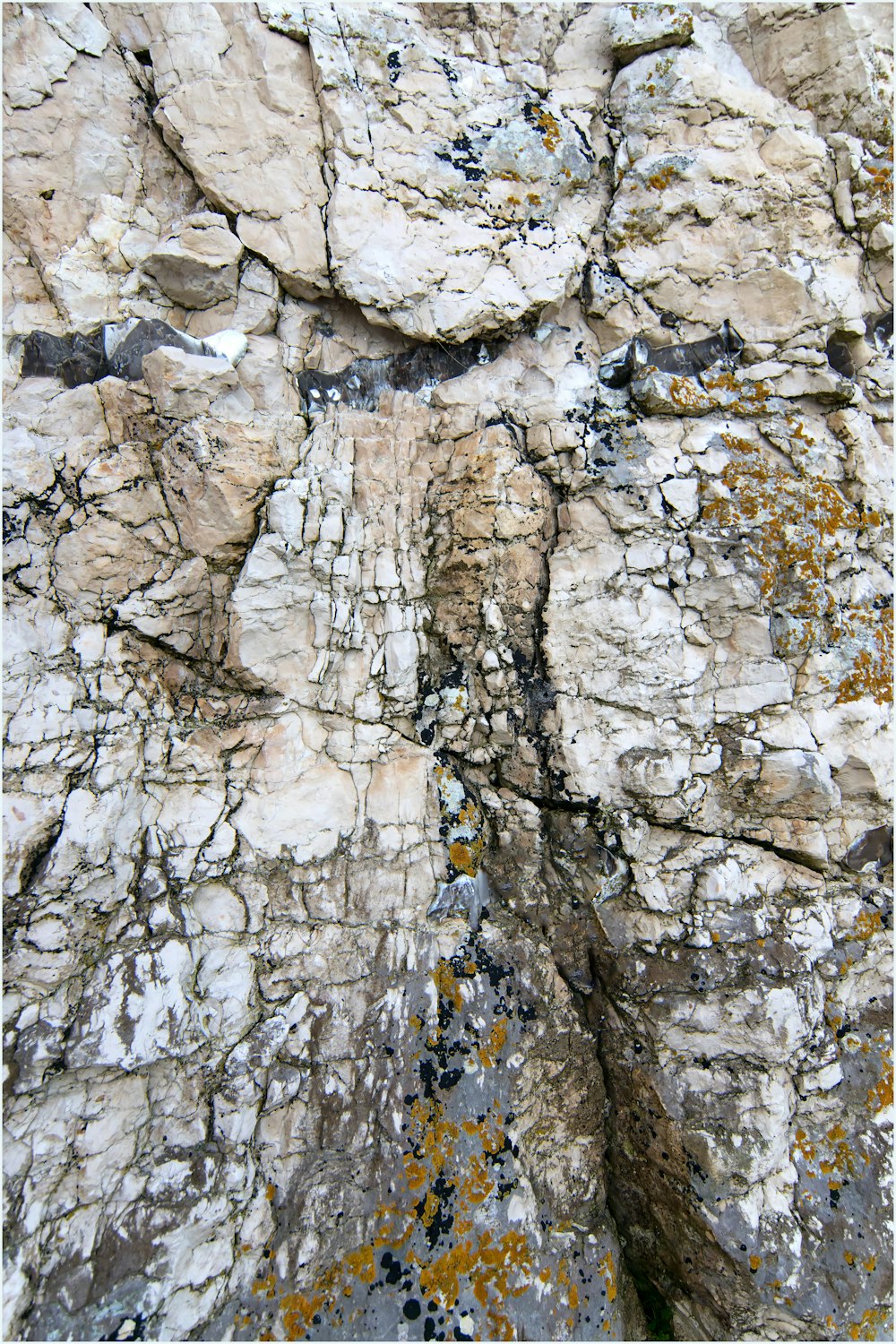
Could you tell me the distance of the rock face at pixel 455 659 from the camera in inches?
122

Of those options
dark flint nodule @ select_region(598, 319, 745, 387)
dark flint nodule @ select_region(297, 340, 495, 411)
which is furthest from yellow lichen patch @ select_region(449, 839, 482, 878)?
dark flint nodule @ select_region(598, 319, 745, 387)

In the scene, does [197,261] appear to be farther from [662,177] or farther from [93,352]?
[662,177]

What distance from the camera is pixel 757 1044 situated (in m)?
3.26

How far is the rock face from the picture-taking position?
3.11m

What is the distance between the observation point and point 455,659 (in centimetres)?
Result: 373

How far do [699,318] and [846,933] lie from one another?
3.71 m

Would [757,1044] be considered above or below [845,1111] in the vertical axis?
above

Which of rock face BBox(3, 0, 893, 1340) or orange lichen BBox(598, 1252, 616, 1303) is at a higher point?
rock face BBox(3, 0, 893, 1340)

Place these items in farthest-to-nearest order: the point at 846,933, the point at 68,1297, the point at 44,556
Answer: the point at 846,933, the point at 44,556, the point at 68,1297

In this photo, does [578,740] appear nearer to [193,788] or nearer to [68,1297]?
[193,788]

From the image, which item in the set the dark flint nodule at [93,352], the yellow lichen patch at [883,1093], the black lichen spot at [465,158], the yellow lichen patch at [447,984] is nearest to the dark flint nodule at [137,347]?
the dark flint nodule at [93,352]

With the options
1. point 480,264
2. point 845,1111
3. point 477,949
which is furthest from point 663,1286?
point 480,264

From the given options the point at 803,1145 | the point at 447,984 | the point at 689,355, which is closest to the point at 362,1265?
the point at 447,984

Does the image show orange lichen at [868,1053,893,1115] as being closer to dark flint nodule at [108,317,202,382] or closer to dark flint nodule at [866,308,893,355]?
dark flint nodule at [866,308,893,355]
